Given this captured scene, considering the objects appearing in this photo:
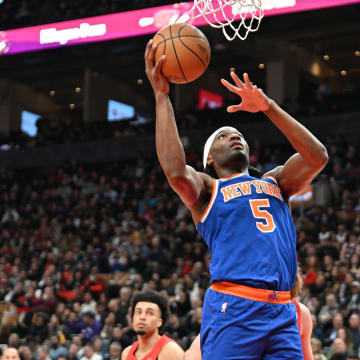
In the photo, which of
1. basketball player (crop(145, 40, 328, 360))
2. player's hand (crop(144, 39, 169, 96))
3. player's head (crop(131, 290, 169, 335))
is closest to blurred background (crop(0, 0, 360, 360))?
player's head (crop(131, 290, 169, 335))

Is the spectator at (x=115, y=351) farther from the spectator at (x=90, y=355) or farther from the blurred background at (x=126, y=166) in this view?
the spectator at (x=90, y=355)

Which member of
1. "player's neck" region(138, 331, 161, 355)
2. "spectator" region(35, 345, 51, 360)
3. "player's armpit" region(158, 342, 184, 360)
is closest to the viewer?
"player's armpit" region(158, 342, 184, 360)

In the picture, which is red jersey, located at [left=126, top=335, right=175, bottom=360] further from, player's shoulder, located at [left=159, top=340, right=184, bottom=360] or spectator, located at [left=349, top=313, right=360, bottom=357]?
spectator, located at [left=349, top=313, right=360, bottom=357]

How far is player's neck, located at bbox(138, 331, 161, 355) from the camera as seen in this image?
5.76m

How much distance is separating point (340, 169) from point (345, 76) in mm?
10022

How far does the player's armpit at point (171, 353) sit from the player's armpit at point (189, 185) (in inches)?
86.8

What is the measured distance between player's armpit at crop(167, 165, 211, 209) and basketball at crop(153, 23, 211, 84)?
504 mm

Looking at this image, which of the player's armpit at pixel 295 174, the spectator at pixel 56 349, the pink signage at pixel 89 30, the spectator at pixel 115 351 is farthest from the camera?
the pink signage at pixel 89 30

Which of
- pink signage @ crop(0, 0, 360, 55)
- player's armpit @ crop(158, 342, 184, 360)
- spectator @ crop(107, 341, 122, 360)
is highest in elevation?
pink signage @ crop(0, 0, 360, 55)

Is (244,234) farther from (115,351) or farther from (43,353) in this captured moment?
(43,353)

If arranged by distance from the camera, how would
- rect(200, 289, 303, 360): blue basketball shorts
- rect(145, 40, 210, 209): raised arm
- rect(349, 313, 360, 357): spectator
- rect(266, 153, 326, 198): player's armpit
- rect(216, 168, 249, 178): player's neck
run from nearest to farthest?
1. rect(200, 289, 303, 360): blue basketball shorts
2. rect(145, 40, 210, 209): raised arm
3. rect(266, 153, 326, 198): player's armpit
4. rect(216, 168, 249, 178): player's neck
5. rect(349, 313, 360, 357): spectator

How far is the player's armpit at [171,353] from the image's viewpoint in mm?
5641

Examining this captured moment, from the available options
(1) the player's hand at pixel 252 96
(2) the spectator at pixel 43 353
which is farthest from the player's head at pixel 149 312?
(2) the spectator at pixel 43 353

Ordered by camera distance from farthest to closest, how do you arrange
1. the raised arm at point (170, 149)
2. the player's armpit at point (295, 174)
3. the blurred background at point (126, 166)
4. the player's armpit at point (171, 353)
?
1. the blurred background at point (126, 166)
2. the player's armpit at point (171, 353)
3. the player's armpit at point (295, 174)
4. the raised arm at point (170, 149)
